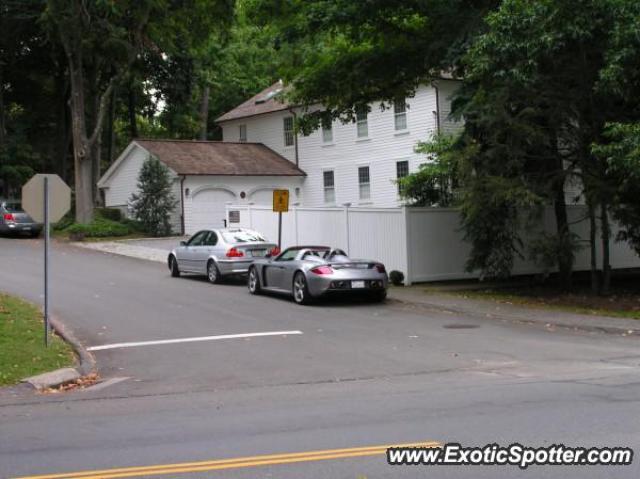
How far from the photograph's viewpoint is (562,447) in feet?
19.7

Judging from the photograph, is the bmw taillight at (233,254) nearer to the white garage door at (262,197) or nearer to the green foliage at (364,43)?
the green foliage at (364,43)

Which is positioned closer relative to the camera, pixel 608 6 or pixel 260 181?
pixel 608 6

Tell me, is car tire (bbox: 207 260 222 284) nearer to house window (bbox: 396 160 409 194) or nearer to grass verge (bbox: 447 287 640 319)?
grass verge (bbox: 447 287 640 319)

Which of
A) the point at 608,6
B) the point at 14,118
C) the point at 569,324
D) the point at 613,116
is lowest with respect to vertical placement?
the point at 569,324

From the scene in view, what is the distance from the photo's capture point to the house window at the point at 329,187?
41969mm

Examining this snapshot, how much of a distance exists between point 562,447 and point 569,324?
9.03m

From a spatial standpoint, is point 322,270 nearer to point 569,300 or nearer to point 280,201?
point 280,201

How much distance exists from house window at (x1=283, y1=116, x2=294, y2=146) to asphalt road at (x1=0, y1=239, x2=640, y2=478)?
28.3 m

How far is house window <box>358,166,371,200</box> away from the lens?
40.0 m

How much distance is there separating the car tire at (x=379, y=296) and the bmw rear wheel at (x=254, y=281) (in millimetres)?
2912

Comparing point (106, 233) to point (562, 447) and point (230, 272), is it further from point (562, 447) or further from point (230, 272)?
point (562, 447)

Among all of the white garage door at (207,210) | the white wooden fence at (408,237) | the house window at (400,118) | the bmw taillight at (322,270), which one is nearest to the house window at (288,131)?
the white garage door at (207,210)

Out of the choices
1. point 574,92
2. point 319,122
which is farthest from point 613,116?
point 319,122

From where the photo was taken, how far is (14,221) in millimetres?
36156
